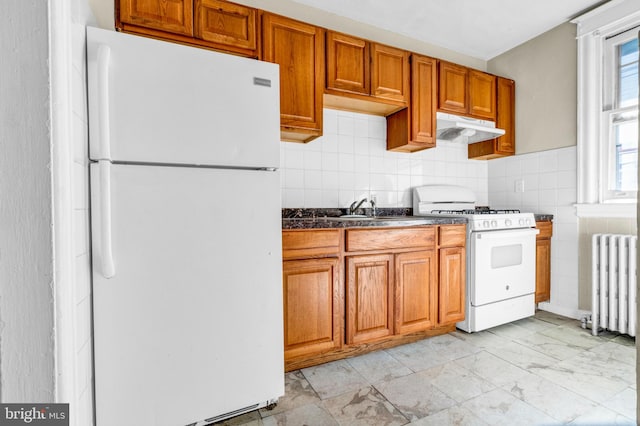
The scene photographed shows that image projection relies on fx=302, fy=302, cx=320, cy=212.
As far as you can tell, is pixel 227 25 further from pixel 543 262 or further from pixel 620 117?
pixel 543 262

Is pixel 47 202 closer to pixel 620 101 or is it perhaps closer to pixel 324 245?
pixel 324 245

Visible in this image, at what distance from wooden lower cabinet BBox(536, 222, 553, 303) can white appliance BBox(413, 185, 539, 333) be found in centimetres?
20

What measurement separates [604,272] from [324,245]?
2.07m

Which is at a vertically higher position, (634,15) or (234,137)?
(634,15)

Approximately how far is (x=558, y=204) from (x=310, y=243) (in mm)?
2345

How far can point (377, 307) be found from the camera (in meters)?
1.91

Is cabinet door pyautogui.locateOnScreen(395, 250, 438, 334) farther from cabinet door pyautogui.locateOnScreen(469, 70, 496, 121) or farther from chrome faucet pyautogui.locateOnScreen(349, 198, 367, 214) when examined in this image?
cabinet door pyautogui.locateOnScreen(469, 70, 496, 121)

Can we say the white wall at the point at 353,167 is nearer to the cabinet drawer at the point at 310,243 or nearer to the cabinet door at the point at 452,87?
the cabinet door at the point at 452,87

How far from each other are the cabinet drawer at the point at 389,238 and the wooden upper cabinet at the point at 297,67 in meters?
0.78

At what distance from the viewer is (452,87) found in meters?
2.60

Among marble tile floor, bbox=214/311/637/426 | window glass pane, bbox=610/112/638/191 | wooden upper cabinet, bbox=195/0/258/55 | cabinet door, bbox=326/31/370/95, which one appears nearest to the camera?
marble tile floor, bbox=214/311/637/426

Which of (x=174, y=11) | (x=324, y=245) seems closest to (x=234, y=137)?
(x=324, y=245)

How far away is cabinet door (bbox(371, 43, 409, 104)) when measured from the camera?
225 centimetres

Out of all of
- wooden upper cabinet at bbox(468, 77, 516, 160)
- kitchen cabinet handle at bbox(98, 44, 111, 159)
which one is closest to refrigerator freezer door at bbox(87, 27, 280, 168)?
kitchen cabinet handle at bbox(98, 44, 111, 159)
